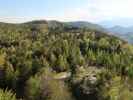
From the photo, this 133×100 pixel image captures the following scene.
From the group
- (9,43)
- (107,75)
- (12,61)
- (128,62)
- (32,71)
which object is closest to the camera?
(107,75)

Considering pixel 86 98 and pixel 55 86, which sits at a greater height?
pixel 55 86

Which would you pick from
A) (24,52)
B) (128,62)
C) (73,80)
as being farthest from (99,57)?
(73,80)

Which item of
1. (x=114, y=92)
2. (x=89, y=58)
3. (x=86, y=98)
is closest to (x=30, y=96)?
(x=86, y=98)

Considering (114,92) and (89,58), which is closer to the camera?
(114,92)

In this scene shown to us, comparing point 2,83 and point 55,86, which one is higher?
point 55,86

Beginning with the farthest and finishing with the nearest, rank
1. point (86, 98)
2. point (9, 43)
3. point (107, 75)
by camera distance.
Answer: point (9, 43) < point (107, 75) < point (86, 98)

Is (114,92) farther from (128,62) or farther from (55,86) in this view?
(128,62)

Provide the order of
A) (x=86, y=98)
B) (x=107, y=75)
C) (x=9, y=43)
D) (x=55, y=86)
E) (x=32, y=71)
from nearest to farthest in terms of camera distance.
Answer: (x=55, y=86)
(x=86, y=98)
(x=107, y=75)
(x=32, y=71)
(x=9, y=43)

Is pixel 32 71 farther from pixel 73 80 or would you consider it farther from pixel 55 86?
pixel 55 86

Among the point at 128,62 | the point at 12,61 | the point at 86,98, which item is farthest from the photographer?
the point at 128,62
